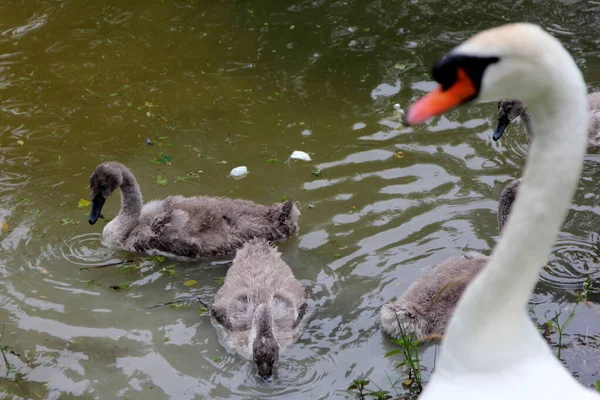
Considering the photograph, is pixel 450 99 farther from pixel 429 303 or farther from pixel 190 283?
pixel 190 283

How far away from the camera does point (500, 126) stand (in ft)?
27.7

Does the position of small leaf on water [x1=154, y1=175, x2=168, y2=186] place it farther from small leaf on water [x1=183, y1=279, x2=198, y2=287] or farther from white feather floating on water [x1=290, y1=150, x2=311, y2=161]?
small leaf on water [x1=183, y1=279, x2=198, y2=287]

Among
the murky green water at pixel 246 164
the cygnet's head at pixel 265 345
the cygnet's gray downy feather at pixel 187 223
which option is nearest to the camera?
the cygnet's head at pixel 265 345

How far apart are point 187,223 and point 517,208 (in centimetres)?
489

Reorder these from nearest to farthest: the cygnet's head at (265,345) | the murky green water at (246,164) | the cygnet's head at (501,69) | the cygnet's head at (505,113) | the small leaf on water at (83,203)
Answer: the cygnet's head at (501,69), the cygnet's head at (265,345), the murky green water at (246,164), the small leaf on water at (83,203), the cygnet's head at (505,113)

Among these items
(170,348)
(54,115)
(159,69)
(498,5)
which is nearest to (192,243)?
(170,348)

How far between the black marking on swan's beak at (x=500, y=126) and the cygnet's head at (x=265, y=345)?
3611mm

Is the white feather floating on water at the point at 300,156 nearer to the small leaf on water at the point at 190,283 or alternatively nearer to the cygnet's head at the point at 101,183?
the cygnet's head at the point at 101,183

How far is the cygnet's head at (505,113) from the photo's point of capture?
8.32 meters

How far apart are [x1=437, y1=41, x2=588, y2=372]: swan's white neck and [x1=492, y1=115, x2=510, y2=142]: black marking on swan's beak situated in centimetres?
557

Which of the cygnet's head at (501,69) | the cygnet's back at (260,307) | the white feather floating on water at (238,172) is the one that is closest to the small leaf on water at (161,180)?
the white feather floating on water at (238,172)

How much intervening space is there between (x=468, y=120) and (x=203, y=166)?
3171 mm

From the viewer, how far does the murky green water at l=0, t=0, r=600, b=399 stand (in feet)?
20.0

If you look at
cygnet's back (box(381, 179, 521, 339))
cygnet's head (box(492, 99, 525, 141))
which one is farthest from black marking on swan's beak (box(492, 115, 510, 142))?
cygnet's back (box(381, 179, 521, 339))
